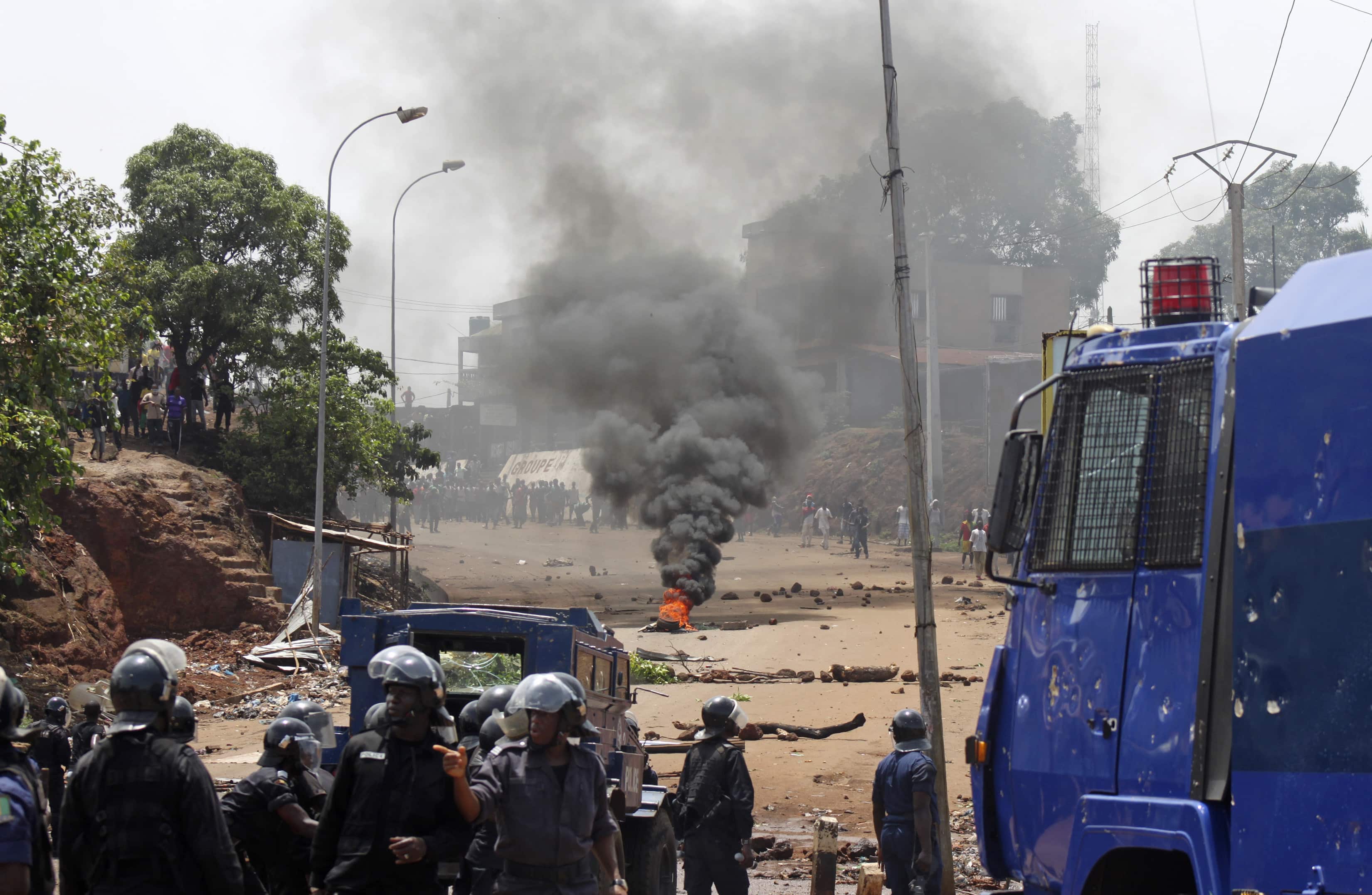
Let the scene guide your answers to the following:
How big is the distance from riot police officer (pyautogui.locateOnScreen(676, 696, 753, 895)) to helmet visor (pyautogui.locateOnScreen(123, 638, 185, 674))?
11.8 ft

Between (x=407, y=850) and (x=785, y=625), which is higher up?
(x=407, y=850)

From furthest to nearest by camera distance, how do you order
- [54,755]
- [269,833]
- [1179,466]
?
1. [54,755]
2. [269,833]
3. [1179,466]

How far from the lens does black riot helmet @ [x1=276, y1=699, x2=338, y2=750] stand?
5988mm

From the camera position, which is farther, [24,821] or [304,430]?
[304,430]

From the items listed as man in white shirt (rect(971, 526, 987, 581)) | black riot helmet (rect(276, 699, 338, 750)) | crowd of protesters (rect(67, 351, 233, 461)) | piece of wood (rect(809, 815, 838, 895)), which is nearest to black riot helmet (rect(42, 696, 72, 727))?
black riot helmet (rect(276, 699, 338, 750))

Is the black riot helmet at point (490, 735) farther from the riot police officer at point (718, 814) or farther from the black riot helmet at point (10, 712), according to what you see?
the black riot helmet at point (10, 712)

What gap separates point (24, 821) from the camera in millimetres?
3527

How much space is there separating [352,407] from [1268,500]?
26028 mm

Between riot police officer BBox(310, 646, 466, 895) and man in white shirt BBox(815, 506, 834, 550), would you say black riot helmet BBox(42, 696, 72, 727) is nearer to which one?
riot police officer BBox(310, 646, 466, 895)

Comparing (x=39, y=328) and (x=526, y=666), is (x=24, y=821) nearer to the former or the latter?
(x=526, y=666)

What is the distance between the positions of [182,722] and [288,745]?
1185mm

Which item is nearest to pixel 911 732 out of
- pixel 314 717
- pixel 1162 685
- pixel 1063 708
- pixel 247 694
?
pixel 1063 708

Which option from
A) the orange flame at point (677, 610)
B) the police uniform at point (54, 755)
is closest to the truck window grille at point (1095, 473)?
the police uniform at point (54, 755)

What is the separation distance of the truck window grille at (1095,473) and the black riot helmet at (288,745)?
296 centimetres
